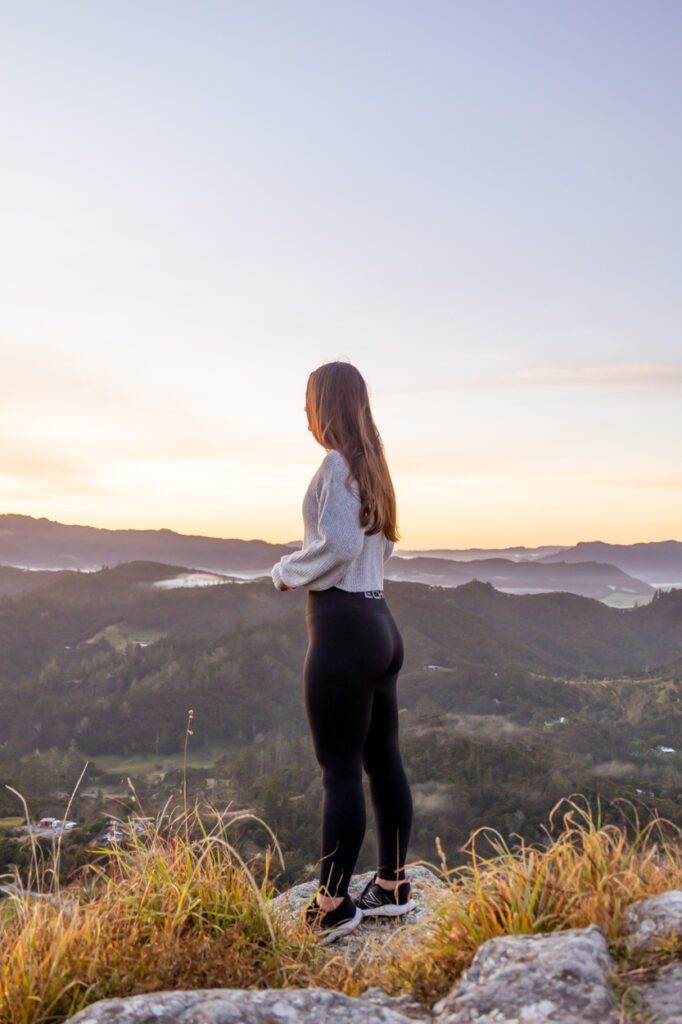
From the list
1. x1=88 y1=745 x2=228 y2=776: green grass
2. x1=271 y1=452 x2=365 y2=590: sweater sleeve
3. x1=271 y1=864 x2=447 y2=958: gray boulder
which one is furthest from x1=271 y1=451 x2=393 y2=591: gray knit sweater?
x1=88 y1=745 x2=228 y2=776: green grass

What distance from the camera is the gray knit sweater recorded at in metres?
3.41

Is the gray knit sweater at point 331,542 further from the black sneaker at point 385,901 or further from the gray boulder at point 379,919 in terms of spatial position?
the black sneaker at point 385,901

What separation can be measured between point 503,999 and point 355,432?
7.13 feet

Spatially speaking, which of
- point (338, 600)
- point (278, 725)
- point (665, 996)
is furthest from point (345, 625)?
point (278, 725)

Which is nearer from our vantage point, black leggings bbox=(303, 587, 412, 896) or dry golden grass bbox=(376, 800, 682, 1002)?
dry golden grass bbox=(376, 800, 682, 1002)

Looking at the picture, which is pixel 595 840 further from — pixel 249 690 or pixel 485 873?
pixel 249 690

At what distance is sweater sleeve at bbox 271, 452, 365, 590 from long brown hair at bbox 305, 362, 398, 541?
63mm

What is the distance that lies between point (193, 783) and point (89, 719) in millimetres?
46277

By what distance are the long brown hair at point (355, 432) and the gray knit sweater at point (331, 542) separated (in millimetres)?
53

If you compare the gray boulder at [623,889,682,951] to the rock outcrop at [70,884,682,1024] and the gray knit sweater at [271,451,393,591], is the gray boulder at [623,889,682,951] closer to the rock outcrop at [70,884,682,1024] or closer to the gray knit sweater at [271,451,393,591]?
the rock outcrop at [70,884,682,1024]

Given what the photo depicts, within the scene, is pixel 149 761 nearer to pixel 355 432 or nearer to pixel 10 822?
pixel 10 822

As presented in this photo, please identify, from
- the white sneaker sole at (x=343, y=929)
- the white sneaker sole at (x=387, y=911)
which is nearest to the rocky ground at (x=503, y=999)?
the white sneaker sole at (x=343, y=929)

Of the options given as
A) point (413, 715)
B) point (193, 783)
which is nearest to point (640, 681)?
point (413, 715)

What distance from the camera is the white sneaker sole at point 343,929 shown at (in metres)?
3.27
